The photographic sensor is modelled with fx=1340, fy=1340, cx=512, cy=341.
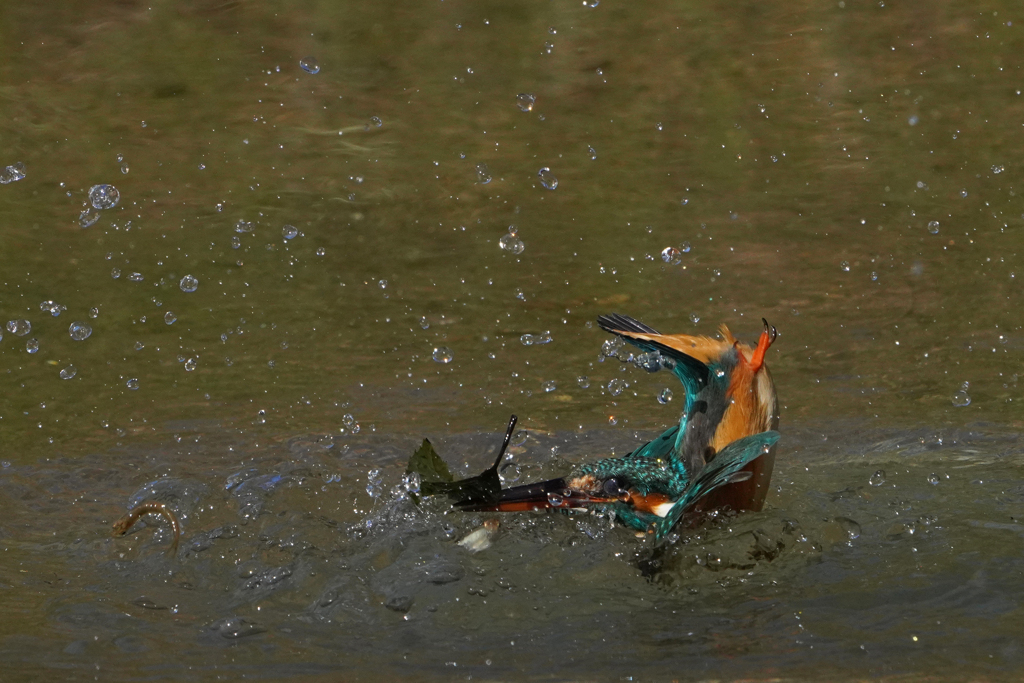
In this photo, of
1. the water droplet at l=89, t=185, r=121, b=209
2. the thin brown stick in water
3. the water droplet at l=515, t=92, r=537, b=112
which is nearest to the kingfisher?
the thin brown stick in water

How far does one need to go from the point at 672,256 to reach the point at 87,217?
101 inches

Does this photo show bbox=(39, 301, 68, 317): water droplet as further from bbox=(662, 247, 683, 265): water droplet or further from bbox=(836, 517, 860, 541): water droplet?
bbox=(836, 517, 860, 541): water droplet

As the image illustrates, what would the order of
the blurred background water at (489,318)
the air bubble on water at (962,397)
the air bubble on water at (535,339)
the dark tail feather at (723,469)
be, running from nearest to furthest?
the dark tail feather at (723,469), the blurred background water at (489,318), the air bubble on water at (962,397), the air bubble on water at (535,339)

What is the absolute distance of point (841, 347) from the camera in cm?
466

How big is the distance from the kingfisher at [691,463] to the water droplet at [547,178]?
3.04 metres

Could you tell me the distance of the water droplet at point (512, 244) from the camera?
18.1 ft

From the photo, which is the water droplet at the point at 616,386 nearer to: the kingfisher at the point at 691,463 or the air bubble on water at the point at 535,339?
the air bubble on water at the point at 535,339

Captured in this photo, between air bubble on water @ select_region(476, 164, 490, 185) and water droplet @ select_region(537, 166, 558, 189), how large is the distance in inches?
9.5

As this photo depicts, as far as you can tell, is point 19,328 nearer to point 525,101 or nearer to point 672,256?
point 672,256

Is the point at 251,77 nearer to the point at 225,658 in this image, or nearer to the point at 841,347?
the point at 841,347

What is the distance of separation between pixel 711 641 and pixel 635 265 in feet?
9.28

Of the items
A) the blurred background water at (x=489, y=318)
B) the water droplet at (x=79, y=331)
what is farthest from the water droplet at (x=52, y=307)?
the water droplet at (x=79, y=331)

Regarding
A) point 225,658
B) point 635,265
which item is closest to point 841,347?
point 635,265

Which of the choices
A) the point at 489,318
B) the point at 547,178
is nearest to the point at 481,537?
the point at 489,318
